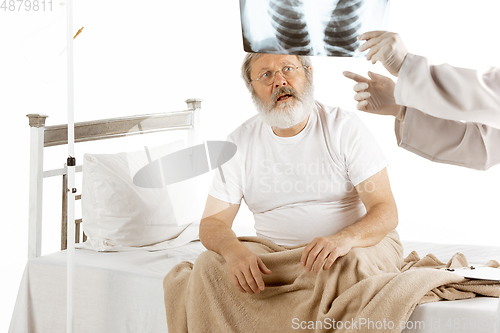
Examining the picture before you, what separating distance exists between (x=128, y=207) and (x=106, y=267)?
248 millimetres

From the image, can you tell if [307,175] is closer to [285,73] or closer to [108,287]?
[285,73]

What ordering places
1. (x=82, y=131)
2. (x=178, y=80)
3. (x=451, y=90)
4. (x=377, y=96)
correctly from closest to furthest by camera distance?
(x=451, y=90), (x=377, y=96), (x=178, y=80), (x=82, y=131)

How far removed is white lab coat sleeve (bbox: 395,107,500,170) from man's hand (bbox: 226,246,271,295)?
55 centimetres

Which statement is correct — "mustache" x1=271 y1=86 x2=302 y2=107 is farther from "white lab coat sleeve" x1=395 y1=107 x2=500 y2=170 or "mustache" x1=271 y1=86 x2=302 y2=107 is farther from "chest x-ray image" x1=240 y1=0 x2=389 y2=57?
"white lab coat sleeve" x1=395 y1=107 x2=500 y2=170

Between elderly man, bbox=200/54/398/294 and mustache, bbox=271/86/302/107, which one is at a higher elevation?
mustache, bbox=271/86/302/107

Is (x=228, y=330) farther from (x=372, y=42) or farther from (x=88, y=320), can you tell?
(x=372, y=42)

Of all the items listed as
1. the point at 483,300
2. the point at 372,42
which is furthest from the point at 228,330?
the point at 372,42

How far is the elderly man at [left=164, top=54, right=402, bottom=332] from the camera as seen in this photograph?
1.48 meters

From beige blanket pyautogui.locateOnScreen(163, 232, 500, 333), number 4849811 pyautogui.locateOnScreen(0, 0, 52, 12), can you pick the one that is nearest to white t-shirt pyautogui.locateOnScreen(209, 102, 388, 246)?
beige blanket pyautogui.locateOnScreen(163, 232, 500, 333)

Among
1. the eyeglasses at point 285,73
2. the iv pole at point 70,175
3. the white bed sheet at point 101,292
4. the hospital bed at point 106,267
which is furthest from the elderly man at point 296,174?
the iv pole at point 70,175

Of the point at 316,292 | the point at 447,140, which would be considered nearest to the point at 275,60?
the point at 447,140

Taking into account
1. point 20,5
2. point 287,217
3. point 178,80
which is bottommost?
point 287,217

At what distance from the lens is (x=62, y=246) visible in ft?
7.16

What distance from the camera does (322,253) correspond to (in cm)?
146
